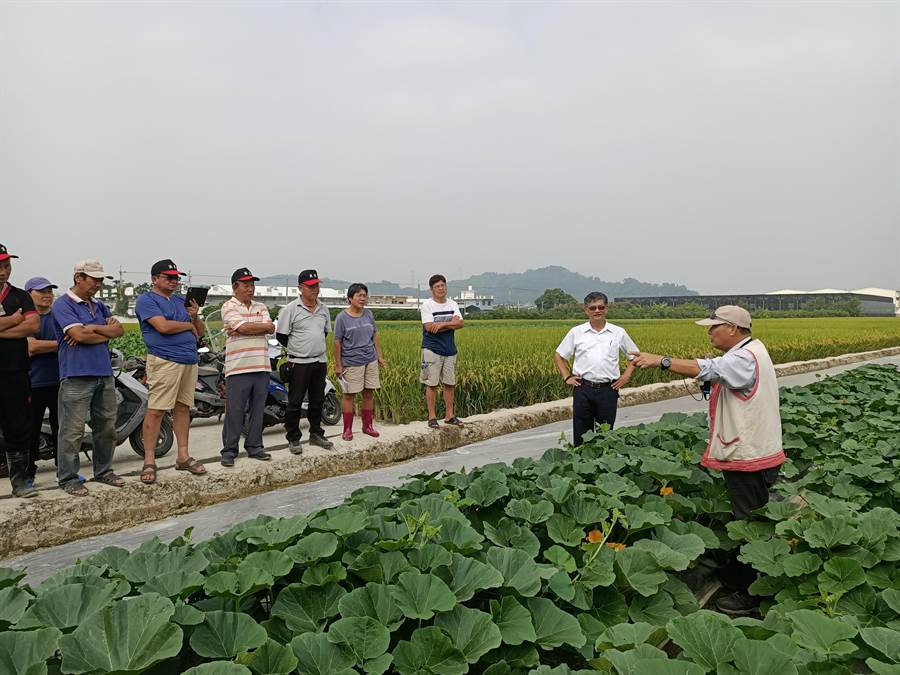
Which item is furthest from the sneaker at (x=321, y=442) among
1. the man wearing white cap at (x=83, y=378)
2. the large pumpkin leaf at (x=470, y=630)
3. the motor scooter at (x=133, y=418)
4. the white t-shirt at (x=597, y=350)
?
the large pumpkin leaf at (x=470, y=630)

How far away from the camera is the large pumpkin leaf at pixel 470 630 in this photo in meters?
1.73

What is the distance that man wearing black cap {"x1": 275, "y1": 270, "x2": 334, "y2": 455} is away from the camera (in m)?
6.43

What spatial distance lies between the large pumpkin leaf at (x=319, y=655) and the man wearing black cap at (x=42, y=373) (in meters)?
4.39

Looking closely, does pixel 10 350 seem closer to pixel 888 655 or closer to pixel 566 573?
pixel 566 573

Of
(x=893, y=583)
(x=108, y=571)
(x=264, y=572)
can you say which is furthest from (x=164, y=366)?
(x=893, y=583)

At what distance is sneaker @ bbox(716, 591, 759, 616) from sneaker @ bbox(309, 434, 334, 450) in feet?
13.9

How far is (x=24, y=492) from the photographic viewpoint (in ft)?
15.3

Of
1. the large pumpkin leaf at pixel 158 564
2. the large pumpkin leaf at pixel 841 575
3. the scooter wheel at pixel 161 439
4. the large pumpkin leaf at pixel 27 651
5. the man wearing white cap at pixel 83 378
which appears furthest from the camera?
the scooter wheel at pixel 161 439

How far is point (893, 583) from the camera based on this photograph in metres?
2.45

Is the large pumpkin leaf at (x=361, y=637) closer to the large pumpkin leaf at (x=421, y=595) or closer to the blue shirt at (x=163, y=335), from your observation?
the large pumpkin leaf at (x=421, y=595)

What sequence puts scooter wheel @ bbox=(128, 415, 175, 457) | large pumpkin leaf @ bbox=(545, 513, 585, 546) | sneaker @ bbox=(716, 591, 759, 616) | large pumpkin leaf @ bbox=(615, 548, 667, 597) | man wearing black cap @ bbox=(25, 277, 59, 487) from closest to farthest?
large pumpkin leaf @ bbox=(615, 548, 667, 597)
large pumpkin leaf @ bbox=(545, 513, 585, 546)
sneaker @ bbox=(716, 591, 759, 616)
man wearing black cap @ bbox=(25, 277, 59, 487)
scooter wheel @ bbox=(128, 415, 175, 457)

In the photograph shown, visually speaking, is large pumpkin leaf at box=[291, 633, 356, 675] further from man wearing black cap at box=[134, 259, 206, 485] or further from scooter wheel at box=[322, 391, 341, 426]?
scooter wheel at box=[322, 391, 341, 426]

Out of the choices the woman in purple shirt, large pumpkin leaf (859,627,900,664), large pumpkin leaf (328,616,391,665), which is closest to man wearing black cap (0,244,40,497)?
the woman in purple shirt

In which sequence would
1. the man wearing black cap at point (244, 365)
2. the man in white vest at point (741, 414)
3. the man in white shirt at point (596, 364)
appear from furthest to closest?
the man wearing black cap at point (244, 365) → the man in white shirt at point (596, 364) → the man in white vest at point (741, 414)
